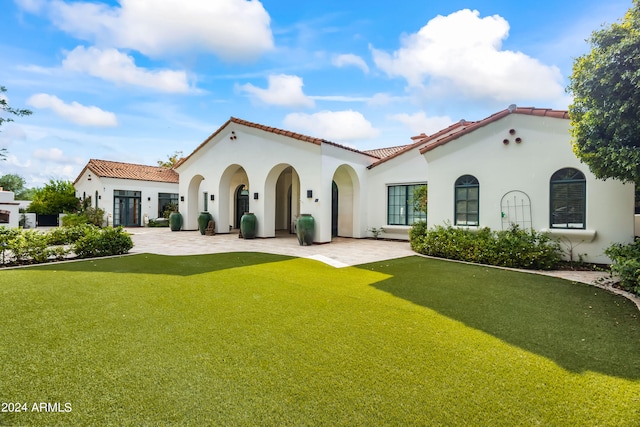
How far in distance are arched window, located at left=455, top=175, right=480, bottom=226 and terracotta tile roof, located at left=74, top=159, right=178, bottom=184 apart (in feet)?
78.6

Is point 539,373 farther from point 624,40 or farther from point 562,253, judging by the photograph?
point 562,253

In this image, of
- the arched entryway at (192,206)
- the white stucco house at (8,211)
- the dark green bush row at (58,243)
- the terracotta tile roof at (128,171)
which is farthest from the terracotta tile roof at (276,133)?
the white stucco house at (8,211)

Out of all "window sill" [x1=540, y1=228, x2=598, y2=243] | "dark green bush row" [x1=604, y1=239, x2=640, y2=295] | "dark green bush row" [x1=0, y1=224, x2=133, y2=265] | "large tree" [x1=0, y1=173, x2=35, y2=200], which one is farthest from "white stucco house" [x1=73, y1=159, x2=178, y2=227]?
"large tree" [x1=0, y1=173, x2=35, y2=200]

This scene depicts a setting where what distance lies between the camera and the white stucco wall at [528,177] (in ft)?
26.7

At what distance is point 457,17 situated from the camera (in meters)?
9.69

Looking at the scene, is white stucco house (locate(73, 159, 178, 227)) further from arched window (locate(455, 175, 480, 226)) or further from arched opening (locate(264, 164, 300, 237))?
arched window (locate(455, 175, 480, 226))

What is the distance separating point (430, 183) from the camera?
1125 cm

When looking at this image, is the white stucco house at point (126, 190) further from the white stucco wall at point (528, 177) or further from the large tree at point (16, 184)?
the large tree at point (16, 184)

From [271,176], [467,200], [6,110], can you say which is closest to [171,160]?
[271,176]

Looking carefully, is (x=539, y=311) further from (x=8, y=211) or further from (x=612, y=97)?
(x=8, y=211)

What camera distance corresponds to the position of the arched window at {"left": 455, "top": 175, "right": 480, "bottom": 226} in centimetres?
1028

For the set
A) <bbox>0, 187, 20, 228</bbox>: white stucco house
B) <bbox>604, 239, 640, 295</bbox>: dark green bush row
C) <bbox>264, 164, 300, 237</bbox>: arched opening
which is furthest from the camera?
<bbox>0, 187, 20, 228</bbox>: white stucco house

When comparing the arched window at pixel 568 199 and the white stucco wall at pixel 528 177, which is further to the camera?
the arched window at pixel 568 199

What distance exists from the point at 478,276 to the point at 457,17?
804cm
